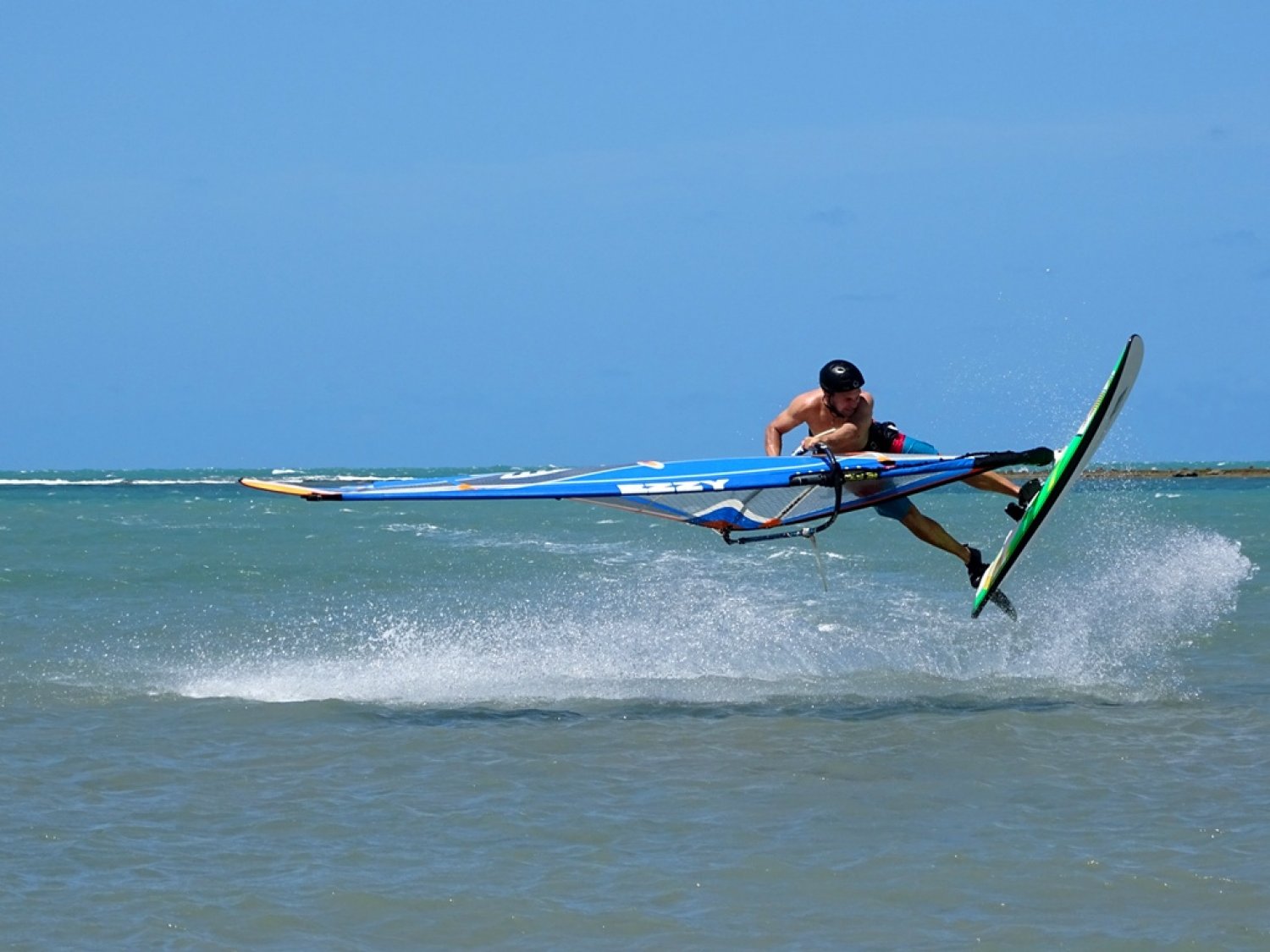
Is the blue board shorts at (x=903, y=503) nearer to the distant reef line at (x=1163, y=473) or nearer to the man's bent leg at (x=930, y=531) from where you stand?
the man's bent leg at (x=930, y=531)

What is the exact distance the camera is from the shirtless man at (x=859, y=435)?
8867 mm

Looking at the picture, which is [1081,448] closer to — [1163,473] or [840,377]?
[840,377]

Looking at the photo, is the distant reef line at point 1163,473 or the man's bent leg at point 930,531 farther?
the distant reef line at point 1163,473

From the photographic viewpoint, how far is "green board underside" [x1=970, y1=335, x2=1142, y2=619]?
8445 mm

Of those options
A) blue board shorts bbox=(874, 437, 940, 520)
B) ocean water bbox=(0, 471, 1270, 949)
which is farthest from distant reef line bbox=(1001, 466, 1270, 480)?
blue board shorts bbox=(874, 437, 940, 520)

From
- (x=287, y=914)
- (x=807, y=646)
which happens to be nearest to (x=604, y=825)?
(x=287, y=914)

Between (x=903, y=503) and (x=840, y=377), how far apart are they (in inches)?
37.1

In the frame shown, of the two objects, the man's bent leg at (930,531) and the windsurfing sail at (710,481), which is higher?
the windsurfing sail at (710,481)

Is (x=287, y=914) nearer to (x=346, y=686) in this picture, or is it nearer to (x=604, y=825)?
(x=604, y=825)

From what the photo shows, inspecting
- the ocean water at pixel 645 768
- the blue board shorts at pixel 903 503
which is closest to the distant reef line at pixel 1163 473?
the ocean water at pixel 645 768

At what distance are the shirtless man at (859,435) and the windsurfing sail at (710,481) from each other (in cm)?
15

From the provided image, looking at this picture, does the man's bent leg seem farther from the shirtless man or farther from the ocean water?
the ocean water

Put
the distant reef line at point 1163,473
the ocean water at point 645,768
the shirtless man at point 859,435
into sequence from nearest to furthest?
the ocean water at point 645,768
the shirtless man at point 859,435
the distant reef line at point 1163,473

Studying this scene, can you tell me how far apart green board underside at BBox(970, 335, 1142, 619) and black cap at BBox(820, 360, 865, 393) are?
1.21 m
